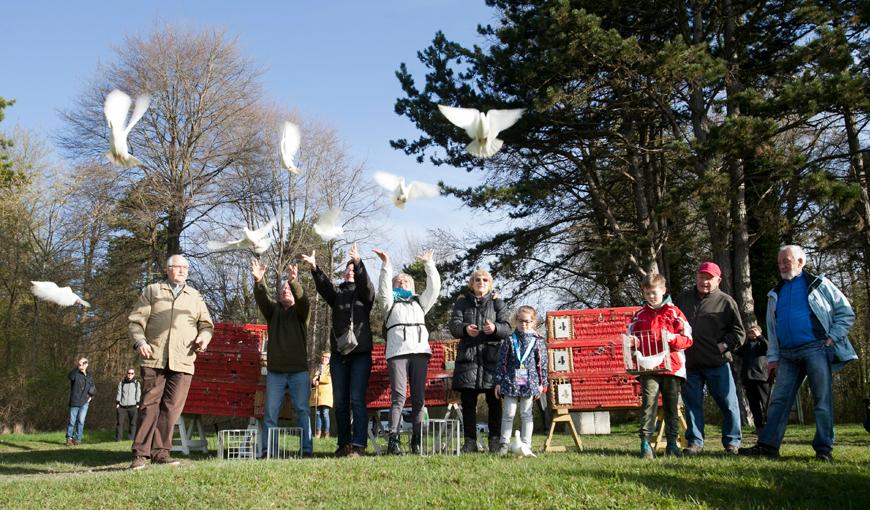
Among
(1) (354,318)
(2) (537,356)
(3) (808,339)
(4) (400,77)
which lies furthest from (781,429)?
(4) (400,77)

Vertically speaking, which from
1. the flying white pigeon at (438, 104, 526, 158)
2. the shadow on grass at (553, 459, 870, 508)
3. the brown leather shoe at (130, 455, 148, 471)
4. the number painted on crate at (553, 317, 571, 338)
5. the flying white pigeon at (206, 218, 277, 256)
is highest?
the flying white pigeon at (438, 104, 526, 158)

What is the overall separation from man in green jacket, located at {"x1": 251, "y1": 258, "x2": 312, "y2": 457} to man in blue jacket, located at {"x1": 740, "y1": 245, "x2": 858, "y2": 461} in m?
4.65

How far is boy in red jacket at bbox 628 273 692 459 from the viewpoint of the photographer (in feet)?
23.8

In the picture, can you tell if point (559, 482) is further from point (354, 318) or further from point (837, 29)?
point (837, 29)

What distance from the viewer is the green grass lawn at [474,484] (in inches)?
199

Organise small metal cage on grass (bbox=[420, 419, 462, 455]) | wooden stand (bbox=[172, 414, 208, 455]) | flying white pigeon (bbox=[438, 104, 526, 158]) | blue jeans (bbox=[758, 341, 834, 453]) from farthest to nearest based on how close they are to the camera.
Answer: wooden stand (bbox=[172, 414, 208, 455]) < small metal cage on grass (bbox=[420, 419, 462, 455]) < flying white pigeon (bbox=[438, 104, 526, 158]) < blue jeans (bbox=[758, 341, 834, 453])

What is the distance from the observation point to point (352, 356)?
834 centimetres

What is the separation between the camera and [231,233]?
2705 centimetres

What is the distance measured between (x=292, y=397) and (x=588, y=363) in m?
3.49

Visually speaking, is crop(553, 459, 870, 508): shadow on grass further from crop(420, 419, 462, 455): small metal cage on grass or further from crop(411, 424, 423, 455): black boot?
crop(411, 424, 423, 455): black boot

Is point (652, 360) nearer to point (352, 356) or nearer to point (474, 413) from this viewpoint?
point (474, 413)

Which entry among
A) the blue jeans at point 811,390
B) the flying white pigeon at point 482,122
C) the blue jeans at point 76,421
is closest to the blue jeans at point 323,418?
the blue jeans at point 76,421

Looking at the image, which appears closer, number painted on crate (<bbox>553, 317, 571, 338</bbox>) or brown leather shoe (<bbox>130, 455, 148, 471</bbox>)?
brown leather shoe (<bbox>130, 455, 148, 471</bbox>)

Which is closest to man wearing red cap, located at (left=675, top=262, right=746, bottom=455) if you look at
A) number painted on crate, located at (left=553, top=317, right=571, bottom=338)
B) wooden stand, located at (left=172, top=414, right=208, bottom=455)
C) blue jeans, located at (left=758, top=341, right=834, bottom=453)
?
blue jeans, located at (left=758, top=341, right=834, bottom=453)
